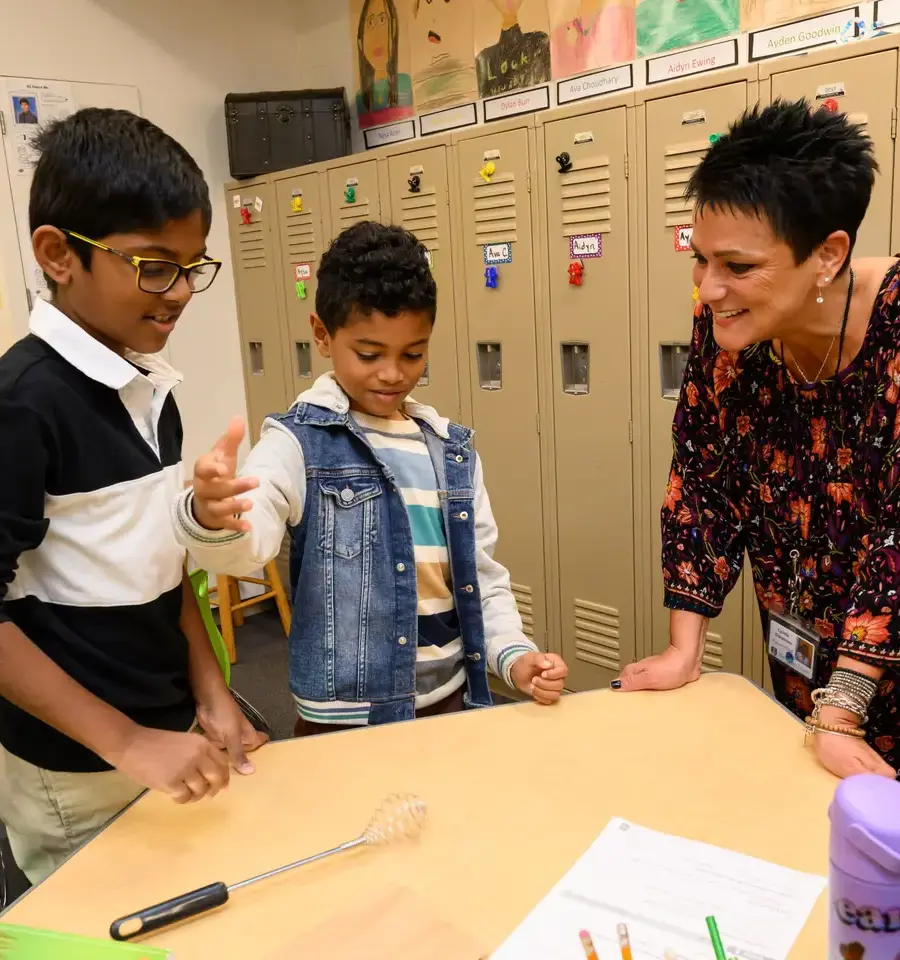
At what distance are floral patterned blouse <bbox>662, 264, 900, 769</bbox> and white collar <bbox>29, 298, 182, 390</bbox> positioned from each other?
2.89ft

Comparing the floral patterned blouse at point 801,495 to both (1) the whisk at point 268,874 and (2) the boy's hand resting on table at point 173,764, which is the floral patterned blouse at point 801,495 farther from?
(2) the boy's hand resting on table at point 173,764

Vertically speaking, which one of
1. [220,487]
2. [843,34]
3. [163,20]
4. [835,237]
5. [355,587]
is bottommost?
[355,587]

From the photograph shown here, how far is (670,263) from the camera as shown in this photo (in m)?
2.65

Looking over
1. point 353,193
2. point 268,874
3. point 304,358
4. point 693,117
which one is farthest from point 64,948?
point 304,358

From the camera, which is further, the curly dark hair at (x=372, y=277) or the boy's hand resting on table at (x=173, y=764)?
the curly dark hair at (x=372, y=277)

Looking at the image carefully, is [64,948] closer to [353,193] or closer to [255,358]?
[353,193]

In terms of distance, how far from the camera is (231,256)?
431cm

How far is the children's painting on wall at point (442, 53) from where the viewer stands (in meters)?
3.62

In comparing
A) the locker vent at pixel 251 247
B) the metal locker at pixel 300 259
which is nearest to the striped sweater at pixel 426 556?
the metal locker at pixel 300 259

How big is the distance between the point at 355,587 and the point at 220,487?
48cm

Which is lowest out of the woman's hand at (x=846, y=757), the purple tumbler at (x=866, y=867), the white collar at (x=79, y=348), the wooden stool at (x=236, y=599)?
the wooden stool at (x=236, y=599)

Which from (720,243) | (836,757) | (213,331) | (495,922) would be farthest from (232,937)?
(213,331)

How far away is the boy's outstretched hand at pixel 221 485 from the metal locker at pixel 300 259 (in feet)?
9.31

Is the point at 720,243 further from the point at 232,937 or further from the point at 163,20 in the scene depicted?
the point at 163,20
